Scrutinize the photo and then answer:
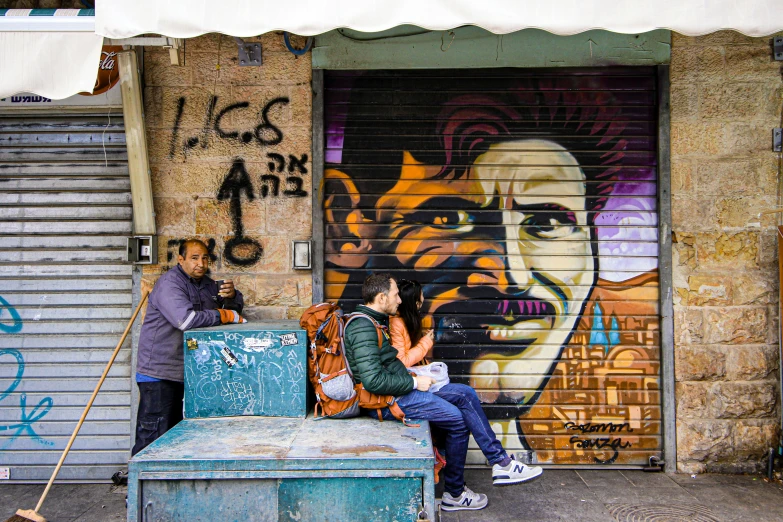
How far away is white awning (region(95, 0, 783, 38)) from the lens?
3793mm

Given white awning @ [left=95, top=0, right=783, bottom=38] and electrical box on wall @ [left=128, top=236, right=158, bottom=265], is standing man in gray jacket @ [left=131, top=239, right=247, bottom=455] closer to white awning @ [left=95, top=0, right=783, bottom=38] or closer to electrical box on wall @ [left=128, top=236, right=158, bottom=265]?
electrical box on wall @ [left=128, top=236, right=158, bottom=265]

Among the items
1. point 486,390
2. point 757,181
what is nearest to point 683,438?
point 486,390

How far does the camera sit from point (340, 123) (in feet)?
17.2

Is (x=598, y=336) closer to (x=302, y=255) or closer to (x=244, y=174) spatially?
(x=302, y=255)

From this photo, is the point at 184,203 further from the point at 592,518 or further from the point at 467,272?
the point at 592,518

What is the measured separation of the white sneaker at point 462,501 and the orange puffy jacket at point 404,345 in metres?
0.95

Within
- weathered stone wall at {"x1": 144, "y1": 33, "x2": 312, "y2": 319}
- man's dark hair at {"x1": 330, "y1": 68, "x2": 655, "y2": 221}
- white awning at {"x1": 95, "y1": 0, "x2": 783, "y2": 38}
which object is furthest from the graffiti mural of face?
white awning at {"x1": 95, "y1": 0, "x2": 783, "y2": 38}

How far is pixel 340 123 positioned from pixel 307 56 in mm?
611

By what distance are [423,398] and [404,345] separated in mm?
493

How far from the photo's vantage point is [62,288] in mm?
5180

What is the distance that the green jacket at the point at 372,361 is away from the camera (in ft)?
12.7

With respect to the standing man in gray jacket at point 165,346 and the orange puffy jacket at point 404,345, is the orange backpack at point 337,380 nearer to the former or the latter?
the orange puffy jacket at point 404,345

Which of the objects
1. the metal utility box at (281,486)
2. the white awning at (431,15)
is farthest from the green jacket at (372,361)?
the white awning at (431,15)

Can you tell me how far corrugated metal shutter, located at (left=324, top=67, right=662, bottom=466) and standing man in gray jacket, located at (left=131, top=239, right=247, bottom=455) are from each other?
1163mm
